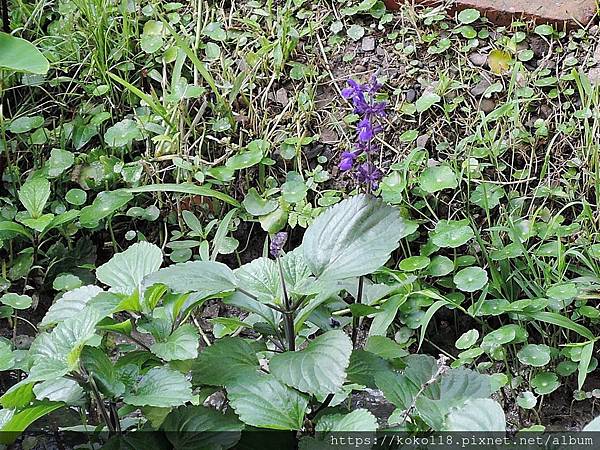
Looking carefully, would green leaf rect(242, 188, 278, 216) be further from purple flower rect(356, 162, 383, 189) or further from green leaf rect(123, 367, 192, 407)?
green leaf rect(123, 367, 192, 407)

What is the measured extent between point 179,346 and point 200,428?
13 centimetres

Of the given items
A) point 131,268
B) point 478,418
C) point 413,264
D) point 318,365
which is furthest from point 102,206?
point 478,418

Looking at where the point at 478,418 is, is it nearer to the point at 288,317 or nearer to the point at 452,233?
the point at 288,317

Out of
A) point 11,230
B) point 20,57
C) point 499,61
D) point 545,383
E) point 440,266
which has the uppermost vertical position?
point 20,57

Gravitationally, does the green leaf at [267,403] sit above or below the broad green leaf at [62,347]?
below

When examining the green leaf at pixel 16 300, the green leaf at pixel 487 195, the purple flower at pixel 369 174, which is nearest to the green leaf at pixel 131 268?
the purple flower at pixel 369 174

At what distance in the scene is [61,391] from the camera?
1.27 m

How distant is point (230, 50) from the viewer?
7.72ft

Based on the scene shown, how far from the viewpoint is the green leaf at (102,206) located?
200 centimetres

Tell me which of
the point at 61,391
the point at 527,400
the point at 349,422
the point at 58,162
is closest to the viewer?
the point at 349,422

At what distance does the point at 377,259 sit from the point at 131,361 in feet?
1.42

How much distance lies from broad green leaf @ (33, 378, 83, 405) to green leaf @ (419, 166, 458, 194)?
0.98 metres

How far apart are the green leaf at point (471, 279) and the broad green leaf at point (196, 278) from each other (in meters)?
0.65

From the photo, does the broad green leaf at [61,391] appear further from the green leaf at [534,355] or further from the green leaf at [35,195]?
the green leaf at [534,355]
